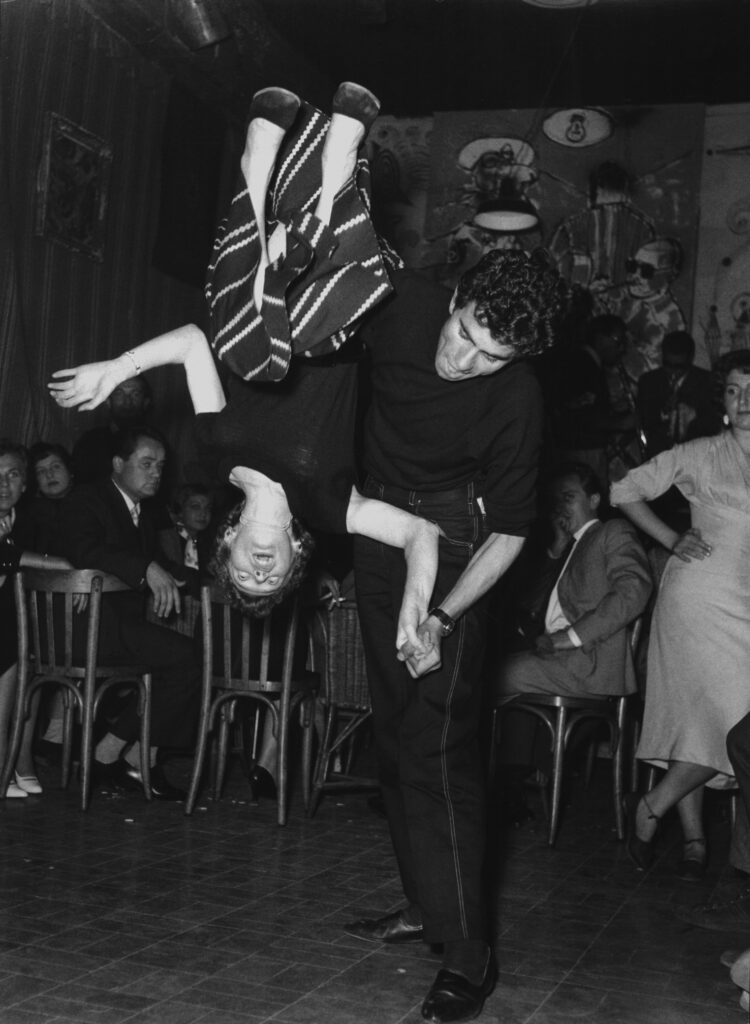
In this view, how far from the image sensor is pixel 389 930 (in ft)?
10.3

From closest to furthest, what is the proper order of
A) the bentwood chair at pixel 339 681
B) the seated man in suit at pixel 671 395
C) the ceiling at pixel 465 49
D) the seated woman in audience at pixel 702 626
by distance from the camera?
1. the seated woman in audience at pixel 702 626
2. the bentwood chair at pixel 339 681
3. the ceiling at pixel 465 49
4. the seated man in suit at pixel 671 395

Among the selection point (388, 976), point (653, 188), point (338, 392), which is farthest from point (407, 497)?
point (653, 188)

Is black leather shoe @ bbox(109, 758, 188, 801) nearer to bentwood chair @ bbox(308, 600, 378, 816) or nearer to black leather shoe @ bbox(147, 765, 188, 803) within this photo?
black leather shoe @ bbox(147, 765, 188, 803)

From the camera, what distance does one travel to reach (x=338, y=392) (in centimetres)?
261

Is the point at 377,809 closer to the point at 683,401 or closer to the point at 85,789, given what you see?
the point at 85,789

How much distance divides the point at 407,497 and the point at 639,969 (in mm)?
1334

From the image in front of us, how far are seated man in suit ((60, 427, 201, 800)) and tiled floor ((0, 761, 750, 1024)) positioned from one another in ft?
1.07

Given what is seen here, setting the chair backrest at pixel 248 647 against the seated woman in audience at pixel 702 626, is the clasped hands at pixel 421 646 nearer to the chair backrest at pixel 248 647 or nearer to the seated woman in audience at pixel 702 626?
the seated woman in audience at pixel 702 626

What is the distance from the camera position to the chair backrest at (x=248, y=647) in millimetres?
4566

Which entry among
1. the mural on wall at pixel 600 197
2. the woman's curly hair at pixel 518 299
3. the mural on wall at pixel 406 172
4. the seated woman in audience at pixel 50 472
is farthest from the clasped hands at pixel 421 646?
the mural on wall at pixel 406 172

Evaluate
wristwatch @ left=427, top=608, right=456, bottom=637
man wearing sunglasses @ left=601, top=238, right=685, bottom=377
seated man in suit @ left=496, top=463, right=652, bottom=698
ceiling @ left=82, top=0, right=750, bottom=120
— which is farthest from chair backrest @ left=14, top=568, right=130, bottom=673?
man wearing sunglasses @ left=601, top=238, right=685, bottom=377

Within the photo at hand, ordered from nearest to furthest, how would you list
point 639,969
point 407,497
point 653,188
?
1. point 407,497
2. point 639,969
3. point 653,188

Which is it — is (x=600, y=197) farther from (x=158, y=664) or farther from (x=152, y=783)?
(x=152, y=783)

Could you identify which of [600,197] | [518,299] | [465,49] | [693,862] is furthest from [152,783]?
[600,197]
